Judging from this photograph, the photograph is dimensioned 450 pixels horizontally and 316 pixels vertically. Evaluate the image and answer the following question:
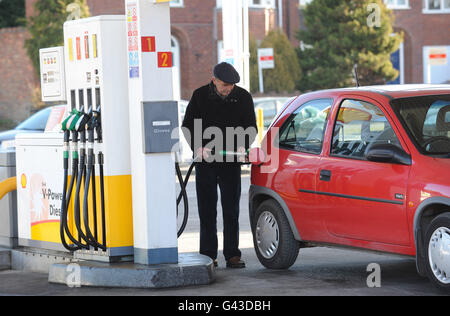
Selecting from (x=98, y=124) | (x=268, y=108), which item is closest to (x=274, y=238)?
(x=98, y=124)

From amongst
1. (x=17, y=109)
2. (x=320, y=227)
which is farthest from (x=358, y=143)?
(x=17, y=109)

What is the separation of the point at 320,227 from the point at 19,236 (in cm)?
320

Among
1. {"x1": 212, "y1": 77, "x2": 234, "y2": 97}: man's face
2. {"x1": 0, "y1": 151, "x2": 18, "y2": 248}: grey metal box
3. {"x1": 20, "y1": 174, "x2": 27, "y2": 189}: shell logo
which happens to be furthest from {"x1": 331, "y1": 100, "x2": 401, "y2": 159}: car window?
{"x1": 0, "y1": 151, "x2": 18, "y2": 248}: grey metal box

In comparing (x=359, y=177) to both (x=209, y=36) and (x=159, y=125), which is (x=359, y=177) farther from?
(x=209, y=36)

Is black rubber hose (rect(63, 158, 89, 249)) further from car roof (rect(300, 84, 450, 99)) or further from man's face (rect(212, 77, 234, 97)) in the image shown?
car roof (rect(300, 84, 450, 99))

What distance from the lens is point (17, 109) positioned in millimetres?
41875

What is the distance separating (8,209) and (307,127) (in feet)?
10.7

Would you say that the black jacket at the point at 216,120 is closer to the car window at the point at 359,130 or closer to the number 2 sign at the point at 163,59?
the car window at the point at 359,130

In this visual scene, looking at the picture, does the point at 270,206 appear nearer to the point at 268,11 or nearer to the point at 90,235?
the point at 90,235

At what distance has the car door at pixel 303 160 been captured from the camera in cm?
916

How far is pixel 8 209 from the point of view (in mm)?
10500

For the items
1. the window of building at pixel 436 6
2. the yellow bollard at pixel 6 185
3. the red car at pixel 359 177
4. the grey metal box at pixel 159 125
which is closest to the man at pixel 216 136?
the red car at pixel 359 177

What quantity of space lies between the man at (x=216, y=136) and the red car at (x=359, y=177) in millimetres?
296

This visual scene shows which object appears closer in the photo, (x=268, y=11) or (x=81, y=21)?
(x=81, y=21)
